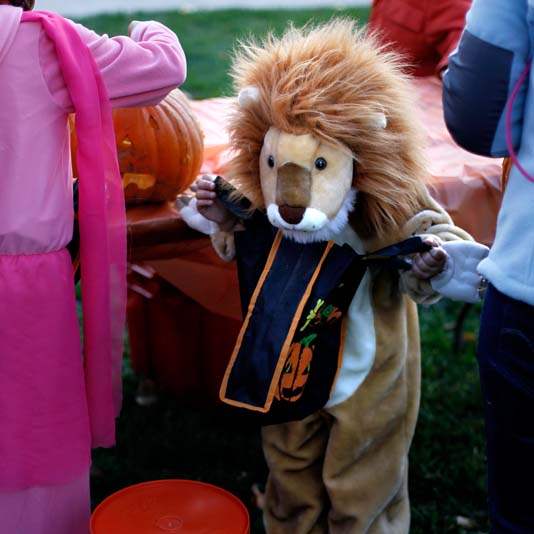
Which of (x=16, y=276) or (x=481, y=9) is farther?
(x=16, y=276)

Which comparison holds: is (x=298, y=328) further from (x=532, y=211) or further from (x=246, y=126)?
(x=532, y=211)

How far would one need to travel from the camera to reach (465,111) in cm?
Answer: 193

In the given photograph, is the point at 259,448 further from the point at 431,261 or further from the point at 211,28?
the point at 211,28

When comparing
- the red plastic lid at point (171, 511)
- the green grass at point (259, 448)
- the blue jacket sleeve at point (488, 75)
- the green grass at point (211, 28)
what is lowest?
the green grass at point (211, 28)

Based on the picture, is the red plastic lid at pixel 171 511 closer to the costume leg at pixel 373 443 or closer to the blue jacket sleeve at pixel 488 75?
the costume leg at pixel 373 443

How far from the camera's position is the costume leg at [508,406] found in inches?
74.5

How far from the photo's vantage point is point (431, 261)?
2326 millimetres

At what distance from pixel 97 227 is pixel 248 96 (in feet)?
1.53

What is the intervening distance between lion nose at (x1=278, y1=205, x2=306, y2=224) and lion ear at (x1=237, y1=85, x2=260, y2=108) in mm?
276

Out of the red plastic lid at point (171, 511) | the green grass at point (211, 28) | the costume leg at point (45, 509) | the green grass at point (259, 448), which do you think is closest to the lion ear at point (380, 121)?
the green grass at point (259, 448)

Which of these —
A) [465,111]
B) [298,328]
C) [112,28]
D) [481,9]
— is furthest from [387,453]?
[112,28]

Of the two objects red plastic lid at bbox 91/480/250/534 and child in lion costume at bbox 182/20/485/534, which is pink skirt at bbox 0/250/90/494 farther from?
child in lion costume at bbox 182/20/485/534

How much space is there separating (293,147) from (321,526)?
1.04m

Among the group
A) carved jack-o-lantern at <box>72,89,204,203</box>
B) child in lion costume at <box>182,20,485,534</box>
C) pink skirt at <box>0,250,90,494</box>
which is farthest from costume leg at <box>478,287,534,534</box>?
carved jack-o-lantern at <box>72,89,204,203</box>
